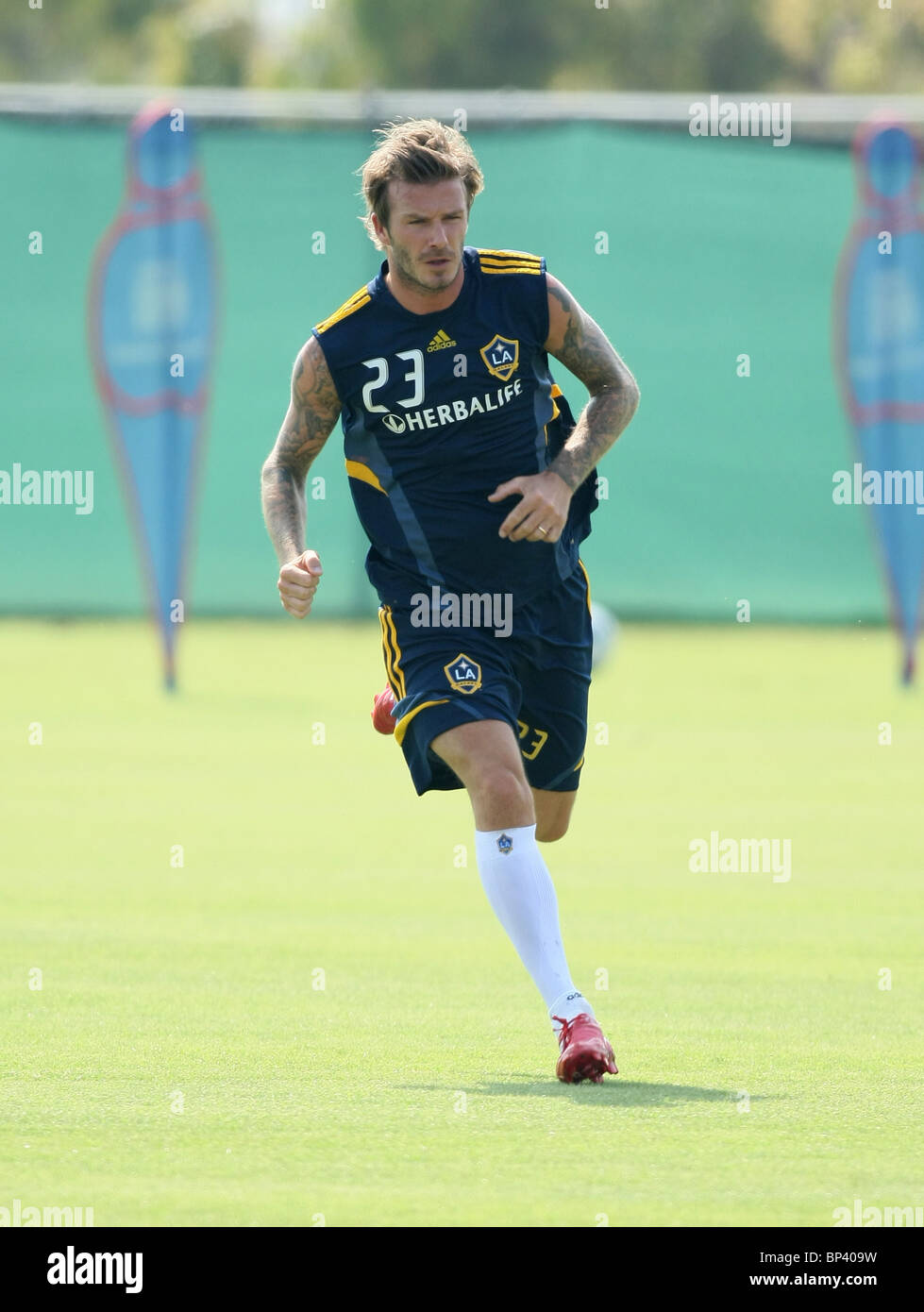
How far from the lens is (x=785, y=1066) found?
6.27m

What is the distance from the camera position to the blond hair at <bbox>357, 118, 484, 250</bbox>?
6258mm

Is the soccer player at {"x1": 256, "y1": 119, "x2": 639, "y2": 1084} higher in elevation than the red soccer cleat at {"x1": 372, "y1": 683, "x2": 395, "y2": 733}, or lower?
higher

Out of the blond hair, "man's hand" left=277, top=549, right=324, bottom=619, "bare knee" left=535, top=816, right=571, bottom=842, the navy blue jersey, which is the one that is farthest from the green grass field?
the blond hair

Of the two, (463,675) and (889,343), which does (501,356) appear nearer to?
(463,675)

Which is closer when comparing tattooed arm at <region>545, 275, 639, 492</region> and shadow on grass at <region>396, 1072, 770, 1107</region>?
shadow on grass at <region>396, 1072, 770, 1107</region>

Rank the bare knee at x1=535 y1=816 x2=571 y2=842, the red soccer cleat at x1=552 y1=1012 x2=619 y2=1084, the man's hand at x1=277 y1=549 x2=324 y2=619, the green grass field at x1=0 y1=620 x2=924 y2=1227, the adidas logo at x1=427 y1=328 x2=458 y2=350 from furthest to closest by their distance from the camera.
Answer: the bare knee at x1=535 y1=816 x2=571 y2=842 → the adidas logo at x1=427 y1=328 x2=458 y2=350 → the man's hand at x1=277 y1=549 x2=324 y2=619 → the red soccer cleat at x1=552 y1=1012 x2=619 y2=1084 → the green grass field at x1=0 y1=620 x2=924 y2=1227

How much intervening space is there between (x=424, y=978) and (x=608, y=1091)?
6.00 ft

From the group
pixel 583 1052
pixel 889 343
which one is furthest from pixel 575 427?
pixel 889 343

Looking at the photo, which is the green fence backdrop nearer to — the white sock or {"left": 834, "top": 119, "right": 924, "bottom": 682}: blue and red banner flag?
{"left": 834, "top": 119, "right": 924, "bottom": 682}: blue and red banner flag

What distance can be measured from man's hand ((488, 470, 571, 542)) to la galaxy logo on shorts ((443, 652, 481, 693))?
360 millimetres

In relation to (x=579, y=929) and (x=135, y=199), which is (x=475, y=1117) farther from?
(x=135, y=199)

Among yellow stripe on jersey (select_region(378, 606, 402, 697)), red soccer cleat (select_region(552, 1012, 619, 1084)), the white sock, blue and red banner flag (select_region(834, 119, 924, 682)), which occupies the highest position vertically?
blue and red banner flag (select_region(834, 119, 924, 682))

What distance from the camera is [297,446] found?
22.0 ft

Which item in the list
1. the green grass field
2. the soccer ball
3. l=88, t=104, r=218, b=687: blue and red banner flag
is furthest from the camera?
the soccer ball
